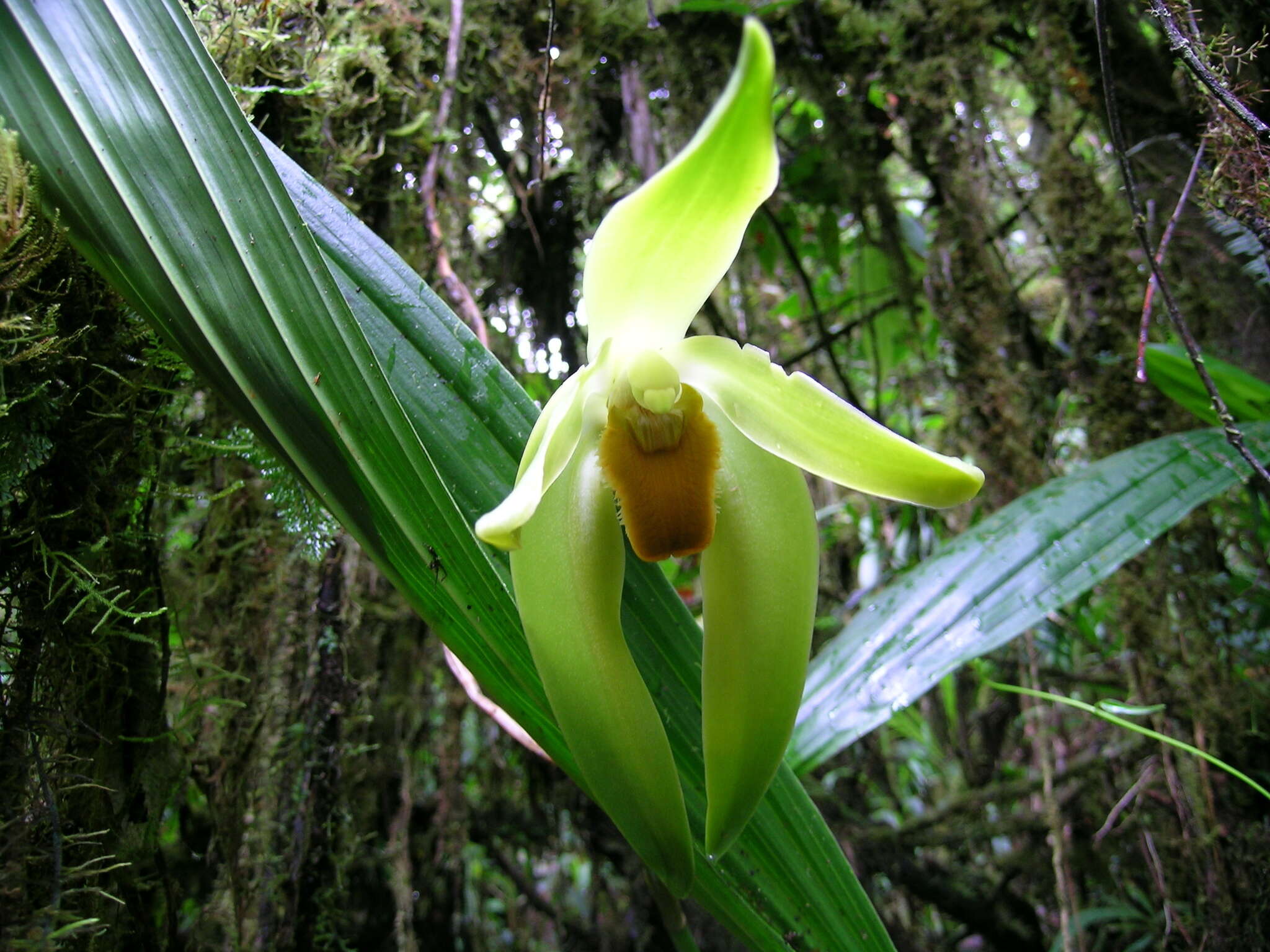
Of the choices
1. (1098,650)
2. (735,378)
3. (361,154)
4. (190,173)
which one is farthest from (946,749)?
(190,173)

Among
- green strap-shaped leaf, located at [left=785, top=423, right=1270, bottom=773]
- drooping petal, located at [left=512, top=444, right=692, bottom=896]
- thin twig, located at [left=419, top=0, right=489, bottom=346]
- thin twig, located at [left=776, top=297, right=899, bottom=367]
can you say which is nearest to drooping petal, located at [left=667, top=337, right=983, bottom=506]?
drooping petal, located at [left=512, top=444, right=692, bottom=896]

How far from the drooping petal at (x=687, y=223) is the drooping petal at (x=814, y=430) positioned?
5 centimetres

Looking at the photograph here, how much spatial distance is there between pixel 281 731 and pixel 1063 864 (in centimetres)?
123

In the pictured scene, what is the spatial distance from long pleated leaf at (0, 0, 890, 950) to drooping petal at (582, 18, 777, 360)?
7.4 inches

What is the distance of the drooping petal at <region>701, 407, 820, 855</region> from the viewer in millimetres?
598

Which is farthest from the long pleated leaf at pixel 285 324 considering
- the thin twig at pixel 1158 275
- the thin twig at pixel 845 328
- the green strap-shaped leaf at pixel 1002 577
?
the thin twig at pixel 845 328

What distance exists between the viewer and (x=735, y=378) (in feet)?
2.08

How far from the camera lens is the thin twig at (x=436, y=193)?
1.13m

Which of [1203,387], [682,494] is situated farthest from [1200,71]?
[682,494]

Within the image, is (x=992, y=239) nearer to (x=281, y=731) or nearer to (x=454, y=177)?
(x=454, y=177)

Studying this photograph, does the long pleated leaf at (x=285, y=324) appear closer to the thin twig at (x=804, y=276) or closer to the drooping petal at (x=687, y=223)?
the drooping petal at (x=687, y=223)

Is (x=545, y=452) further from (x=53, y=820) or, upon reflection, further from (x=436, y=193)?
(x=436, y=193)

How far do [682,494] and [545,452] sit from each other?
0.14 metres

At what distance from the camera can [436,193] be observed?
121 cm
